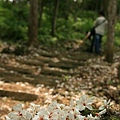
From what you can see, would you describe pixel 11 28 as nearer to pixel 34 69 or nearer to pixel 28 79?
pixel 34 69

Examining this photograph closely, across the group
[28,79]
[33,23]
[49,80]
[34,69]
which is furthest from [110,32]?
[28,79]

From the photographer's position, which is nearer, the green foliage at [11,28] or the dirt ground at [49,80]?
the dirt ground at [49,80]

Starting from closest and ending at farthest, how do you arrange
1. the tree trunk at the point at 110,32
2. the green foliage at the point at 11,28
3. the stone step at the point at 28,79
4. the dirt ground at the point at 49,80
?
the dirt ground at the point at 49,80 → the stone step at the point at 28,79 → the tree trunk at the point at 110,32 → the green foliage at the point at 11,28

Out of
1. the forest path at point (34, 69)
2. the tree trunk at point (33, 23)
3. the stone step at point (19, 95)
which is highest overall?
the tree trunk at point (33, 23)

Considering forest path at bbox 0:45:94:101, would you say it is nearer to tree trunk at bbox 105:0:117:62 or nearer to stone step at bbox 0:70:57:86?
stone step at bbox 0:70:57:86

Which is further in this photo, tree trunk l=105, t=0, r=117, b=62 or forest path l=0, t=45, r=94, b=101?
tree trunk l=105, t=0, r=117, b=62

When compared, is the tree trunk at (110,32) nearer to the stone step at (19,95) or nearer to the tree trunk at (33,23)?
the tree trunk at (33,23)

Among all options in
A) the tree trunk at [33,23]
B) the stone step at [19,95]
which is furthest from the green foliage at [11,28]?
the stone step at [19,95]

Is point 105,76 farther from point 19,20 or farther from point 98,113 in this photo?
point 19,20

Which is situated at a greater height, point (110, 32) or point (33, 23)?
point (33, 23)

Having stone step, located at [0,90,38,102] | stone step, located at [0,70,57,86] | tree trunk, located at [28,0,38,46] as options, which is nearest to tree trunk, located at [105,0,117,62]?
tree trunk, located at [28,0,38,46]

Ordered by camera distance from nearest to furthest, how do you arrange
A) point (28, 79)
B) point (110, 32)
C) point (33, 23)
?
point (28, 79) < point (110, 32) < point (33, 23)

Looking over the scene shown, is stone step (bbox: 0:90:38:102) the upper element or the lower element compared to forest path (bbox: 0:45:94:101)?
upper

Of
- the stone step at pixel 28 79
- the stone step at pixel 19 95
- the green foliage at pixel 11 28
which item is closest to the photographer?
the stone step at pixel 19 95
